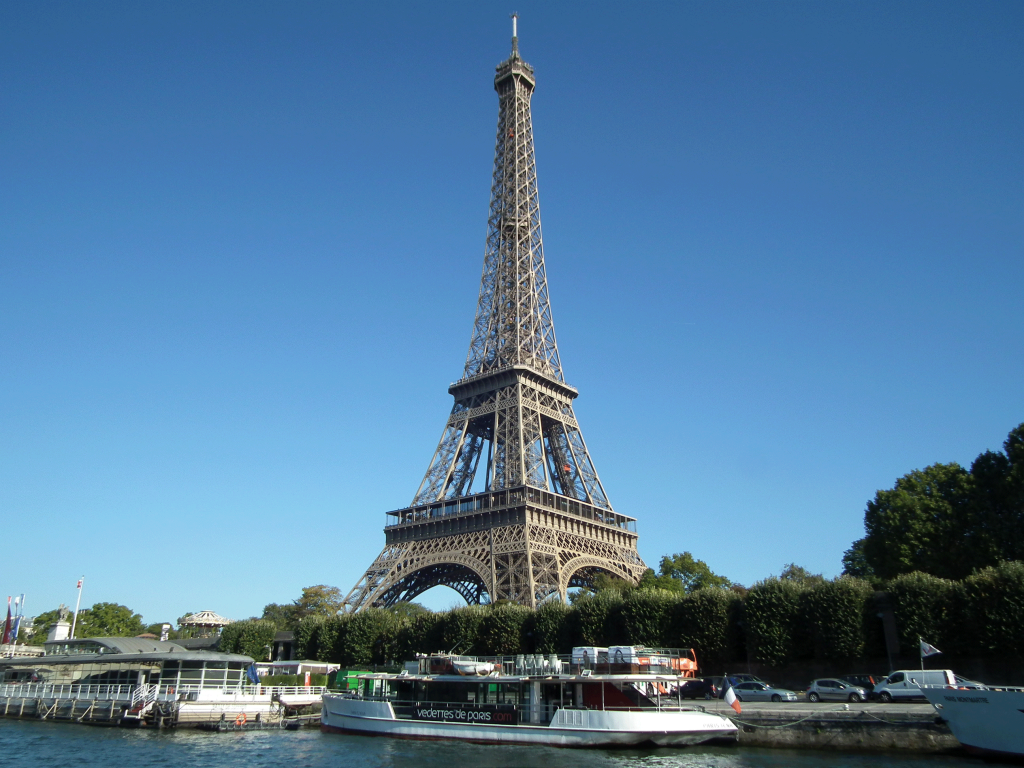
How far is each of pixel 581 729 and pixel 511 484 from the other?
1366 inches

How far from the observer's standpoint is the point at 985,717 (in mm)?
25484

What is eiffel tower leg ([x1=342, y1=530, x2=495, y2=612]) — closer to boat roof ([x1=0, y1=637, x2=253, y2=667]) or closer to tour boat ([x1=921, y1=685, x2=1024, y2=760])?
boat roof ([x1=0, y1=637, x2=253, y2=667])

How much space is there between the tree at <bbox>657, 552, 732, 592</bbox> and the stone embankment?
3536cm

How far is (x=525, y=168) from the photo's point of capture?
278 ft

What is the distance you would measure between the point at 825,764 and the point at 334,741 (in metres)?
19.3

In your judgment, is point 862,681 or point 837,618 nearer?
point 862,681

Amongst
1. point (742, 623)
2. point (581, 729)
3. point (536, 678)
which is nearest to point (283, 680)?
point (536, 678)

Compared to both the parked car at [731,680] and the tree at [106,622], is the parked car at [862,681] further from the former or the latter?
the tree at [106,622]

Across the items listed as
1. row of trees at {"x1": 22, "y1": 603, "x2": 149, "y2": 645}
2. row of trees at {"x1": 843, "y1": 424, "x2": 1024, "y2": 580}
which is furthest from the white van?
row of trees at {"x1": 22, "y1": 603, "x2": 149, "y2": 645}

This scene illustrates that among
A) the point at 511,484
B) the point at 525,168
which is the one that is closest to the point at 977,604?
the point at 511,484

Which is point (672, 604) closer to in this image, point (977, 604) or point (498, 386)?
point (977, 604)

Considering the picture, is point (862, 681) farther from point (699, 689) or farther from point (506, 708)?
point (506, 708)

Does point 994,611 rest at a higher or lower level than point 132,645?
higher

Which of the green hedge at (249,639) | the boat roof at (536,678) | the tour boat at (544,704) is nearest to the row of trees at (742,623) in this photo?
the green hedge at (249,639)
